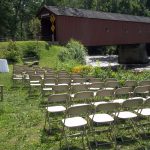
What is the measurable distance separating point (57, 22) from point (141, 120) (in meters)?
28.4

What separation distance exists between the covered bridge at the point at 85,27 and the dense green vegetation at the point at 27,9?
461 centimetres

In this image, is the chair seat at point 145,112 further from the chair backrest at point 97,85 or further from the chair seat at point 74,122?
the chair backrest at point 97,85

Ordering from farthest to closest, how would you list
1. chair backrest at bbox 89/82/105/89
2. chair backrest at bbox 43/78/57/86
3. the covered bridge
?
the covered bridge < chair backrest at bbox 43/78/57/86 < chair backrest at bbox 89/82/105/89

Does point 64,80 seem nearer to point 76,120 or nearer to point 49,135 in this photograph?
point 49,135

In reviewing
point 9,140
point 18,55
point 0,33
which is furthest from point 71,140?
point 0,33

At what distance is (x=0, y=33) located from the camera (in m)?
48.2

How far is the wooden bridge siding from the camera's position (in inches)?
1411

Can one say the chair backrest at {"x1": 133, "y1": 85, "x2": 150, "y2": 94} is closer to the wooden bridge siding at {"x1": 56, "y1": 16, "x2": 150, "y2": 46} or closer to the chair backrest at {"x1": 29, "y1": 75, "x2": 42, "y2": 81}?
the chair backrest at {"x1": 29, "y1": 75, "x2": 42, "y2": 81}

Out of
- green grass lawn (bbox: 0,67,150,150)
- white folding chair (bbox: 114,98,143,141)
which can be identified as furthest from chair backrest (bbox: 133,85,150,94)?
green grass lawn (bbox: 0,67,150,150)

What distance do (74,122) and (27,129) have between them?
5.21 feet

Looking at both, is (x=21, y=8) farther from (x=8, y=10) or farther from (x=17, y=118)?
(x=17, y=118)

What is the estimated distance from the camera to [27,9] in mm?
54469

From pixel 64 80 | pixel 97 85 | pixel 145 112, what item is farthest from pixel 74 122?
pixel 64 80

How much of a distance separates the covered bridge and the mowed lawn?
25.1 metres
